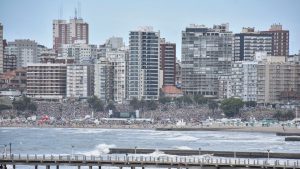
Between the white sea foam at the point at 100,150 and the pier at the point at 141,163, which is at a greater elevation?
the pier at the point at 141,163

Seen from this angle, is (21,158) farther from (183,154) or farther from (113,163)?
(183,154)

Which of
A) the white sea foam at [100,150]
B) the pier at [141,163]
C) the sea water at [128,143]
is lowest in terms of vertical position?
the sea water at [128,143]

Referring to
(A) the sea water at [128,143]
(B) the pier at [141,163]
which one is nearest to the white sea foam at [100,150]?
(A) the sea water at [128,143]

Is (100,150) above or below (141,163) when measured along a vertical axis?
below

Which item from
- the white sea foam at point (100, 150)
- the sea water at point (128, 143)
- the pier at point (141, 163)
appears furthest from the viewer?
the sea water at point (128, 143)

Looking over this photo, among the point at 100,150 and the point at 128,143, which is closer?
the point at 100,150

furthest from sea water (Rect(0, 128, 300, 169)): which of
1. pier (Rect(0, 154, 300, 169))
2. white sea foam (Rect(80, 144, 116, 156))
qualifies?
pier (Rect(0, 154, 300, 169))

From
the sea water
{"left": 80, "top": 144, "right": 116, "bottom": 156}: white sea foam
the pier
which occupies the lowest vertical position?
the sea water

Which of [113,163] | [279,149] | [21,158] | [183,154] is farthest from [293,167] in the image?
[279,149]

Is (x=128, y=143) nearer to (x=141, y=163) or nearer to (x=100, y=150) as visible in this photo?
(x=100, y=150)

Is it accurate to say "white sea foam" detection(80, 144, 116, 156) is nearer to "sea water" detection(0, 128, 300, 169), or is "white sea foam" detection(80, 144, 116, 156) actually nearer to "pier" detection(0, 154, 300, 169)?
"sea water" detection(0, 128, 300, 169)

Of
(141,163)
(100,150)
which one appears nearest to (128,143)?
(100,150)

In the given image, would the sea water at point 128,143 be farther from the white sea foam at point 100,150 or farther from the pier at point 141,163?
the pier at point 141,163
